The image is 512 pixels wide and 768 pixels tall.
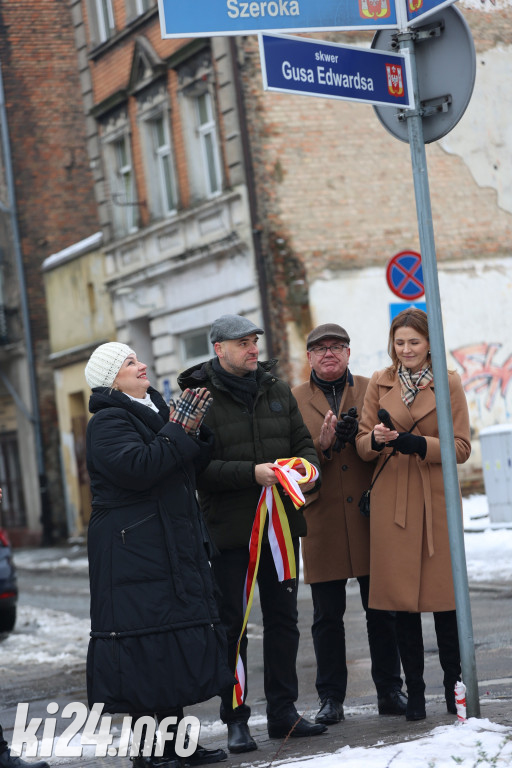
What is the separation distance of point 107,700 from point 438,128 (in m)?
2.80

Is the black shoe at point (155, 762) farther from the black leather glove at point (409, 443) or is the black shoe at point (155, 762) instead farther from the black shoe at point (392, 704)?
the black leather glove at point (409, 443)

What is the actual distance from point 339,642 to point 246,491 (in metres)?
1.01

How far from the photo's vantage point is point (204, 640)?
5531mm

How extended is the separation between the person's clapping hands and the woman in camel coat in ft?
2.80

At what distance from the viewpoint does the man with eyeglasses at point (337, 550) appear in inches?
256

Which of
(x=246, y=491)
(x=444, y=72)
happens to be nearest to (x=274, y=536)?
(x=246, y=491)

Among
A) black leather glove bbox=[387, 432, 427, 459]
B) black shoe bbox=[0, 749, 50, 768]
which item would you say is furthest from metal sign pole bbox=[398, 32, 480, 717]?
black shoe bbox=[0, 749, 50, 768]

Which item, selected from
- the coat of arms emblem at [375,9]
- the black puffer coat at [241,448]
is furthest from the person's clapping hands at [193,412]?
the coat of arms emblem at [375,9]

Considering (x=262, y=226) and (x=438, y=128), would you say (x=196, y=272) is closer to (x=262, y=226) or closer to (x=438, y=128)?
(x=262, y=226)

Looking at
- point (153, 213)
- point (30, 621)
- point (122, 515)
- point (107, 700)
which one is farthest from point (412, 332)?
point (153, 213)

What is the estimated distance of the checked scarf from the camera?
6305 millimetres

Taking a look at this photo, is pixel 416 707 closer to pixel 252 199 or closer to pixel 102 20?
pixel 252 199

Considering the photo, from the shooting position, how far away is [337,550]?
6.57m

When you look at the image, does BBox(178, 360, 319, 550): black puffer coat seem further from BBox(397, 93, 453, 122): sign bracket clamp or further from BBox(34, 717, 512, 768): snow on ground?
BBox(397, 93, 453, 122): sign bracket clamp
